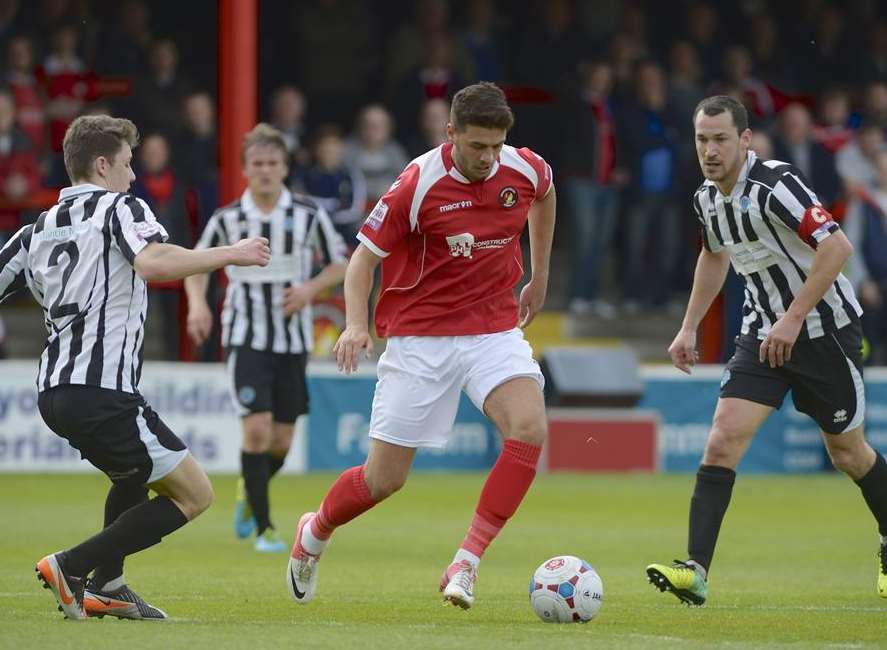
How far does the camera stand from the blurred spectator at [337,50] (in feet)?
61.9

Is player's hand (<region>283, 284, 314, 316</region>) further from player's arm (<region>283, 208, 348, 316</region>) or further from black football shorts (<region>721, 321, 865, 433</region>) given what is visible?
black football shorts (<region>721, 321, 865, 433</region>)

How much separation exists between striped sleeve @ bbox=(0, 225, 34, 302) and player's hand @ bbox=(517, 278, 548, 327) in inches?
80.3

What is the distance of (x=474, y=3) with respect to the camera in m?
17.7

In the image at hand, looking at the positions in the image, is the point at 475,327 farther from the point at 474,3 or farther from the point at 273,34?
the point at 273,34

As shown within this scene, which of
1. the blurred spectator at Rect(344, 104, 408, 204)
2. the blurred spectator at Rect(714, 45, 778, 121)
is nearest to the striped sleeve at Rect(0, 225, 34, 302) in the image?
the blurred spectator at Rect(344, 104, 408, 204)

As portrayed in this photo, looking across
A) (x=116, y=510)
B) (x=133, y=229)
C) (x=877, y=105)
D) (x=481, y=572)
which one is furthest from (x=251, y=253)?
(x=877, y=105)

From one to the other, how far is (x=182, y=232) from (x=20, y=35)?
2540 millimetres

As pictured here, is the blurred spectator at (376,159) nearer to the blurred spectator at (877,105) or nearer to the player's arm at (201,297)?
the blurred spectator at (877,105)

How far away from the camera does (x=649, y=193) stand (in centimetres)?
1705

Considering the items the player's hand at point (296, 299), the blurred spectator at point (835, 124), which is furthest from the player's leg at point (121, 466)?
the blurred spectator at point (835, 124)

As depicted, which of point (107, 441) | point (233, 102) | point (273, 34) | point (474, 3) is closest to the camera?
point (107, 441)

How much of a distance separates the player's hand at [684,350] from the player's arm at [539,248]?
2.22 feet

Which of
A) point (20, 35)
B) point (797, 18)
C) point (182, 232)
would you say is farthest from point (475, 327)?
point (797, 18)

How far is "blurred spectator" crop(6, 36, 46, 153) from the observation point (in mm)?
15703
